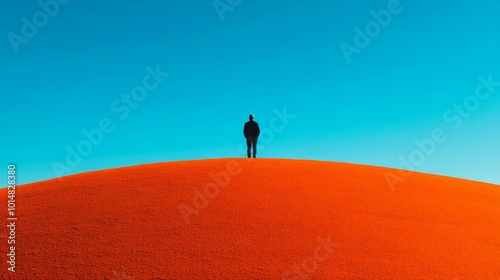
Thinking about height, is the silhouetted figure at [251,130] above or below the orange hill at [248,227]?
above

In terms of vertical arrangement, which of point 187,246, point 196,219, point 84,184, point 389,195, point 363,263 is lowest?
point 363,263

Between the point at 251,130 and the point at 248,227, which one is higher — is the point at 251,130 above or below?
above

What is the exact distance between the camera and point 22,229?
35.6ft

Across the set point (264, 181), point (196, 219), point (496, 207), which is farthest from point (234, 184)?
point (496, 207)

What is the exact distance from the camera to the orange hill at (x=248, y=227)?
8953 millimetres

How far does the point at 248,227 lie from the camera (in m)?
10.6

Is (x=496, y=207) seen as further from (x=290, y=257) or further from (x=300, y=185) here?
(x=290, y=257)

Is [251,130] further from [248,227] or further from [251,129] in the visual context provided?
[248,227]

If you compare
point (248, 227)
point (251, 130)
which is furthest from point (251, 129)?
point (248, 227)

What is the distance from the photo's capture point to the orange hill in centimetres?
895

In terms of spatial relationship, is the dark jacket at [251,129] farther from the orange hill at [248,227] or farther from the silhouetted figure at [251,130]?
the orange hill at [248,227]

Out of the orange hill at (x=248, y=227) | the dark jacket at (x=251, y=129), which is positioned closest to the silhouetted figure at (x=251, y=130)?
the dark jacket at (x=251, y=129)

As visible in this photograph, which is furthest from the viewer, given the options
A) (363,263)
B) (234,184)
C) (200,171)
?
(200,171)

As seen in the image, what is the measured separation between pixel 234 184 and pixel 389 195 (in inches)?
174
